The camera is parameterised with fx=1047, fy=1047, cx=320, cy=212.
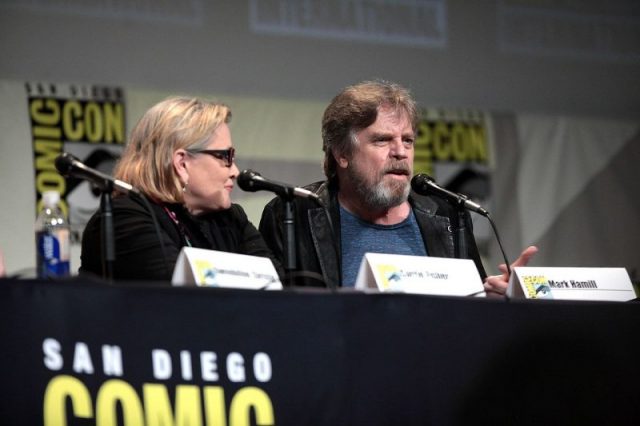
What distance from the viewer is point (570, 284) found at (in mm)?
3152

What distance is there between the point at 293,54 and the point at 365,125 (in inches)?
77.0

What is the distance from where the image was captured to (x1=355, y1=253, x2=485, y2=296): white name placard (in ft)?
9.46

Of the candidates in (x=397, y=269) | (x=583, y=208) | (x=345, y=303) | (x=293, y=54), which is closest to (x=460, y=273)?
(x=397, y=269)

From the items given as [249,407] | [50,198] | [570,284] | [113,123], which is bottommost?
[249,407]

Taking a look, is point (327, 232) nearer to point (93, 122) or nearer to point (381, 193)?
point (381, 193)

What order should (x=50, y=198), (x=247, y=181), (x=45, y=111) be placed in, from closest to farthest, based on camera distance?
(x=50, y=198) < (x=247, y=181) < (x=45, y=111)

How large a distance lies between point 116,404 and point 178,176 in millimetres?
1104

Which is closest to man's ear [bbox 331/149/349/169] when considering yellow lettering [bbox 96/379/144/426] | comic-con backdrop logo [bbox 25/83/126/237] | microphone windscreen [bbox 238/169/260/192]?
microphone windscreen [bbox 238/169/260/192]

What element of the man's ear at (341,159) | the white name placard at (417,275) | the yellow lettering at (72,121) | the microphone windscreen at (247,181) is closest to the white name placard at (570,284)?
the white name placard at (417,275)

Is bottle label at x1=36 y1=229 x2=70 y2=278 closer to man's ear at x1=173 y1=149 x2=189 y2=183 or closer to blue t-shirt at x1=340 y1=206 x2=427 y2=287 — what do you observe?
man's ear at x1=173 y1=149 x2=189 y2=183

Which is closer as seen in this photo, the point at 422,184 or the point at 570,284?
the point at 570,284

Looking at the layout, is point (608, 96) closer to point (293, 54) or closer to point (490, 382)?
point (293, 54)

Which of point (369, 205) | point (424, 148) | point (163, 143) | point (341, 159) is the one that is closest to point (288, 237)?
point (163, 143)

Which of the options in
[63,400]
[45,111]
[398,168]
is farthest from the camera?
[45,111]
